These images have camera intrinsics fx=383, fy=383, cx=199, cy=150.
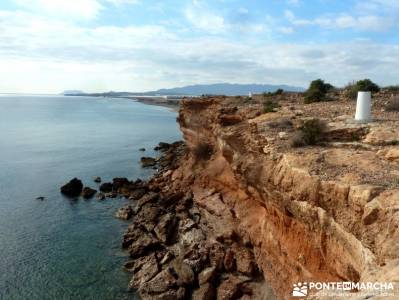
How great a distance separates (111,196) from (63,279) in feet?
52.6

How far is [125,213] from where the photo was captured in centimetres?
3192

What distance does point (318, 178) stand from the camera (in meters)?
13.5

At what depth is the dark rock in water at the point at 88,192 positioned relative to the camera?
3755 centimetres

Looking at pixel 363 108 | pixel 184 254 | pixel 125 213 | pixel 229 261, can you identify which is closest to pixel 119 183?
pixel 125 213

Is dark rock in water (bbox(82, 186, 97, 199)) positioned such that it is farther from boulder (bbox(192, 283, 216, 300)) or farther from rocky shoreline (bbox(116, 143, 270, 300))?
boulder (bbox(192, 283, 216, 300))

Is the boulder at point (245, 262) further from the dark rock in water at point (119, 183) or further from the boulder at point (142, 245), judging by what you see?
the dark rock in water at point (119, 183)

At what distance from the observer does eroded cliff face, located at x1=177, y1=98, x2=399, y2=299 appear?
1091cm

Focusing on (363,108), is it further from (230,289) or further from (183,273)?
(183,273)

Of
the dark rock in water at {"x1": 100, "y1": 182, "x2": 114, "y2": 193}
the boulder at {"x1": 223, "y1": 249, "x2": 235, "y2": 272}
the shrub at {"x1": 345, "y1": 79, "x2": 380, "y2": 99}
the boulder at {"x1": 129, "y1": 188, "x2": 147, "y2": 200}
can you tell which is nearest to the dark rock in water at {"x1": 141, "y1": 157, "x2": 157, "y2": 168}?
the dark rock in water at {"x1": 100, "y1": 182, "x2": 114, "y2": 193}

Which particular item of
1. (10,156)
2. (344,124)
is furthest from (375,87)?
(10,156)

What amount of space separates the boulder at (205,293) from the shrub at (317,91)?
17615mm

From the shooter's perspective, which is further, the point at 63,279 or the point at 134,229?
the point at 134,229

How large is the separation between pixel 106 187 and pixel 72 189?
335cm

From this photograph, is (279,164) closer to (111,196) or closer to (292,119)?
(292,119)
